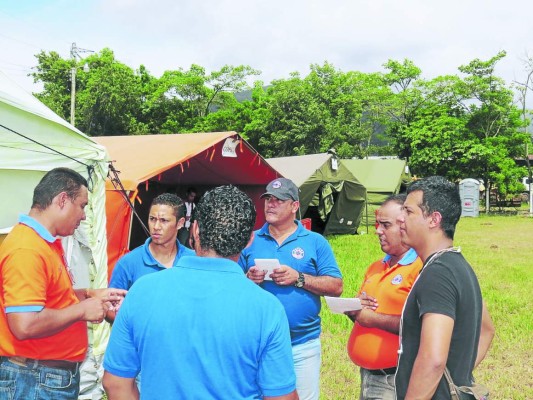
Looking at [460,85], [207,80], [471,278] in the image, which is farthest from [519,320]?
[207,80]

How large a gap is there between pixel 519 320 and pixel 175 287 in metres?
6.57

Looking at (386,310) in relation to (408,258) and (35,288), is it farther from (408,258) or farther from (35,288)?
(35,288)

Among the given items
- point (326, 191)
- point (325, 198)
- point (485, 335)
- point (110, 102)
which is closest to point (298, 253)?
point (485, 335)

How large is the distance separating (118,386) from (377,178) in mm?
18868

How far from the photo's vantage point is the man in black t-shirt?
6.42ft

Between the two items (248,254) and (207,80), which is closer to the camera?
(248,254)

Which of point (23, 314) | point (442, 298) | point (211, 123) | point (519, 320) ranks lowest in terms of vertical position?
point (519, 320)

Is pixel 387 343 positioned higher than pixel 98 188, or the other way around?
pixel 98 188

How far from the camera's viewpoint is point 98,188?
200 inches

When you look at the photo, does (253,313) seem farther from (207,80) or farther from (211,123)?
(207,80)

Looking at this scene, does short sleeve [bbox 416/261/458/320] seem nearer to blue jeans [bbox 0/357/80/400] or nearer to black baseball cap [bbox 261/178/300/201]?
black baseball cap [bbox 261/178/300/201]

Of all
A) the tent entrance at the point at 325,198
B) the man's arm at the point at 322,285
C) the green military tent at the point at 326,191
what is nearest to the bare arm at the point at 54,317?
the man's arm at the point at 322,285

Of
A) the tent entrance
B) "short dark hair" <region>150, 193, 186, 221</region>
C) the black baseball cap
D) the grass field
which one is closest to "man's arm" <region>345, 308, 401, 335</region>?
the black baseball cap

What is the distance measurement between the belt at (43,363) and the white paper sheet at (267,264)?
45.9 inches
